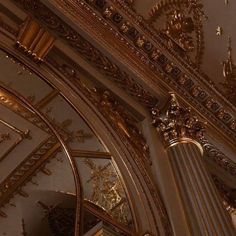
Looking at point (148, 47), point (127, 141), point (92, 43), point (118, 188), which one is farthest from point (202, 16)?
point (118, 188)

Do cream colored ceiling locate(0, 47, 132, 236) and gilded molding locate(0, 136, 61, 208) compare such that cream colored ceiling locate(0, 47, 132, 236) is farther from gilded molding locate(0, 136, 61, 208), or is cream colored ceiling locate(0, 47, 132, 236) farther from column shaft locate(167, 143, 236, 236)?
column shaft locate(167, 143, 236, 236)

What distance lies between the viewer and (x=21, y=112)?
2002 millimetres

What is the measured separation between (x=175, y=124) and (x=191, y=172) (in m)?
0.28

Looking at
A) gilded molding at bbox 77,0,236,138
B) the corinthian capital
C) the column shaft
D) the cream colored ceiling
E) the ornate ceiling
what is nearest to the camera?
the cream colored ceiling

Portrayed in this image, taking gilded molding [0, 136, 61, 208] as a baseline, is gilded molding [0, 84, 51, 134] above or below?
above

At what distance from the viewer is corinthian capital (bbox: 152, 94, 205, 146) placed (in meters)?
2.47

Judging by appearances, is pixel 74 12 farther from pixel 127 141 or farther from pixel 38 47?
pixel 127 141

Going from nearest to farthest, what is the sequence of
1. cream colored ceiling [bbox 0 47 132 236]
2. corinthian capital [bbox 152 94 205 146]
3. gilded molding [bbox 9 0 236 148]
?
cream colored ceiling [bbox 0 47 132 236]
gilded molding [bbox 9 0 236 148]
corinthian capital [bbox 152 94 205 146]

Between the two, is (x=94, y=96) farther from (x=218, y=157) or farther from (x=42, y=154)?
(x=218, y=157)

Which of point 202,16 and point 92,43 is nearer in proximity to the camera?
point 92,43

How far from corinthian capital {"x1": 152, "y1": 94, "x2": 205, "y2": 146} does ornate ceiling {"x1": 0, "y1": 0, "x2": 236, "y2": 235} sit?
0.18ft

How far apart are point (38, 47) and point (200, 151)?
0.87m

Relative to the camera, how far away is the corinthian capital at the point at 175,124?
2.47m

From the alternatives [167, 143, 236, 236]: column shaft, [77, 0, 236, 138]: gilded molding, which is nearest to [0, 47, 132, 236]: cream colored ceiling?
[167, 143, 236, 236]: column shaft
